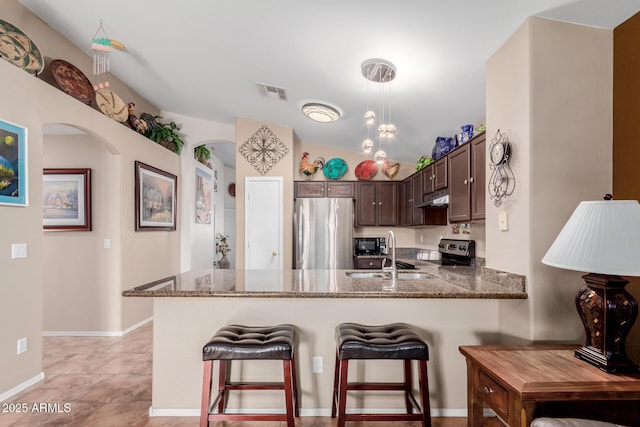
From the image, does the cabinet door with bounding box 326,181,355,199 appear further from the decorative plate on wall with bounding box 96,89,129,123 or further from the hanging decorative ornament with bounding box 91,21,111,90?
the hanging decorative ornament with bounding box 91,21,111,90

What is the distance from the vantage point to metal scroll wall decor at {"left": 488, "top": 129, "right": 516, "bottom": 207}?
1925 millimetres

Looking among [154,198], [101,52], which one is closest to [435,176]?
[101,52]

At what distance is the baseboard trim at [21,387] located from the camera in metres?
2.34

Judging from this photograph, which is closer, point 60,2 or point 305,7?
point 305,7

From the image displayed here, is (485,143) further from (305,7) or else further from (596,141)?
(305,7)

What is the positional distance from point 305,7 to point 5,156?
8.00ft

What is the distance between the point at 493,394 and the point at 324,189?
375 centimetres

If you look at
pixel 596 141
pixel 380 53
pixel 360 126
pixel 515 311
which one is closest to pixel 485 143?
pixel 596 141

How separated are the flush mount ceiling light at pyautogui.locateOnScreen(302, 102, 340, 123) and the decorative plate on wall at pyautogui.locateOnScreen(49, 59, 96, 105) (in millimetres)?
2264

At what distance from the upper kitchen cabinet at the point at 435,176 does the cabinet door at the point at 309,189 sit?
5.38ft

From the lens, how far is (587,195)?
5.82 ft

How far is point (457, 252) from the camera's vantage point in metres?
3.40

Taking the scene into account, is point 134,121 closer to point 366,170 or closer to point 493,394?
point 366,170

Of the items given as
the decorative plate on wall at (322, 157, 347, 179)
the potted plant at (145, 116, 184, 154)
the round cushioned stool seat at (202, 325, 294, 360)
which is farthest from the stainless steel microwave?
the round cushioned stool seat at (202, 325, 294, 360)
